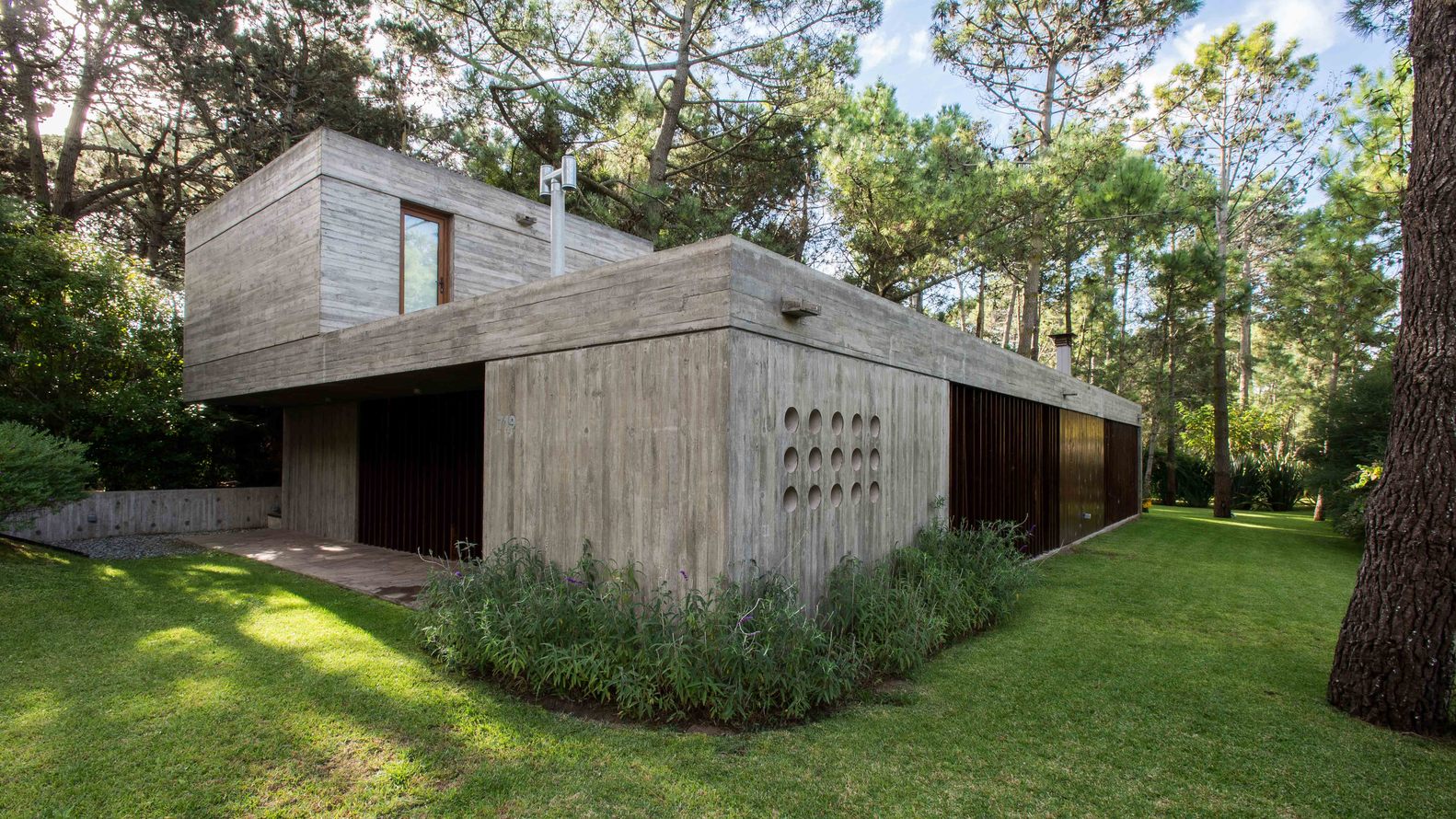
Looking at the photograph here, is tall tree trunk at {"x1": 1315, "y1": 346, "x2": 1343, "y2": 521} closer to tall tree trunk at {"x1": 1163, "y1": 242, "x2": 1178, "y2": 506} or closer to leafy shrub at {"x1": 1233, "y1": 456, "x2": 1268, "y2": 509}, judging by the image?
leafy shrub at {"x1": 1233, "y1": 456, "x2": 1268, "y2": 509}

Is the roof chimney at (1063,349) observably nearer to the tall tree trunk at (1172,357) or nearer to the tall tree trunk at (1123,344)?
the tall tree trunk at (1172,357)

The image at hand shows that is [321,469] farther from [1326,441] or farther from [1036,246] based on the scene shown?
[1326,441]

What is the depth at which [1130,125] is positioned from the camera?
15.1 meters

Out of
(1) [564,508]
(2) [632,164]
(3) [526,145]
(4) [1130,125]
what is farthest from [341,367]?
(4) [1130,125]

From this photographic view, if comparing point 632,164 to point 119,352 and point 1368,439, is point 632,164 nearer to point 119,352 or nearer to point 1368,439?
point 119,352

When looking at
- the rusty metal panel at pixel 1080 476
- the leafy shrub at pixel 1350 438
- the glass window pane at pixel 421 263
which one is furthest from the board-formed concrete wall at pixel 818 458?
the leafy shrub at pixel 1350 438

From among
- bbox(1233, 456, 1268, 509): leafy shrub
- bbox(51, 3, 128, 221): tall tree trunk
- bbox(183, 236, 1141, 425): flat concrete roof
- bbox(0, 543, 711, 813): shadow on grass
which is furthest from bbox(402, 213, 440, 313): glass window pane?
bbox(1233, 456, 1268, 509): leafy shrub

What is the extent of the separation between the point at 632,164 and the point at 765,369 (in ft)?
39.8

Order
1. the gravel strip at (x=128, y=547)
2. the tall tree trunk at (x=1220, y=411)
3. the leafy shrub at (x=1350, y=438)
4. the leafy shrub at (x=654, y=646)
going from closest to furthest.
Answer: the leafy shrub at (x=654, y=646), the gravel strip at (x=128, y=547), the leafy shrub at (x=1350, y=438), the tall tree trunk at (x=1220, y=411)

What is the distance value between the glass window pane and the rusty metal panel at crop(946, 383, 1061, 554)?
20.5 ft

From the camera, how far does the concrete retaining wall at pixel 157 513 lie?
29.5ft

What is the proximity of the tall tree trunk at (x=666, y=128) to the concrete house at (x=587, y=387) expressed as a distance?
2.83m

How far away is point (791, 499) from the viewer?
4.24m

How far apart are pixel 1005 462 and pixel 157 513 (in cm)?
1159
